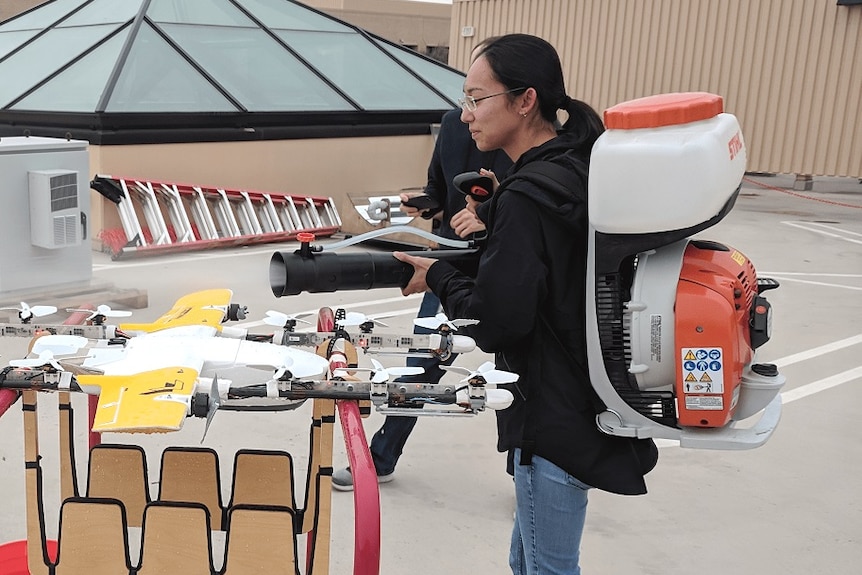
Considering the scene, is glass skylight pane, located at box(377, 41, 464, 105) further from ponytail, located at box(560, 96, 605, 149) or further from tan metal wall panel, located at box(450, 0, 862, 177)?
ponytail, located at box(560, 96, 605, 149)

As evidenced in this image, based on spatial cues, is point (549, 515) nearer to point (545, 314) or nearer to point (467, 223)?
point (545, 314)

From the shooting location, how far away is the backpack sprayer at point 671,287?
1.94 m

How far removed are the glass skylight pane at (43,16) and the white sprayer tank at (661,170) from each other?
416 inches

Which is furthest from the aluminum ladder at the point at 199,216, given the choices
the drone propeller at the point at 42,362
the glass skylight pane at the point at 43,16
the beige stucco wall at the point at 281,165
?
the drone propeller at the point at 42,362

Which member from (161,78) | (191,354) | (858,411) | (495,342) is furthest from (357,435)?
(161,78)

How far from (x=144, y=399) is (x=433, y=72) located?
10.3 m

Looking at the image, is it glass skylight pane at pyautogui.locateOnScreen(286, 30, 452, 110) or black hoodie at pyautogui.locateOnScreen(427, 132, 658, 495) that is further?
glass skylight pane at pyautogui.locateOnScreen(286, 30, 452, 110)

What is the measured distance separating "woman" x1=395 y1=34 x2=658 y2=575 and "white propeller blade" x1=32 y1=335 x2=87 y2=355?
0.89 m

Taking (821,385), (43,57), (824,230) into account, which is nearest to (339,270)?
(821,385)

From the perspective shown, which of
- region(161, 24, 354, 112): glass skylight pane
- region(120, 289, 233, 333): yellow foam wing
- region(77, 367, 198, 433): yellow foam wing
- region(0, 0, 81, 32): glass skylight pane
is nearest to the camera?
region(77, 367, 198, 433): yellow foam wing

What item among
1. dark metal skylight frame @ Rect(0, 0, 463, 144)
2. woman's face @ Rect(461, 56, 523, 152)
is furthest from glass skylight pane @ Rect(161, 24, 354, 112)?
woman's face @ Rect(461, 56, 523, 152)

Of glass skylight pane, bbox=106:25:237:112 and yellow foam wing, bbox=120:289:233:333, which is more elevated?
glass skylight pane, bbox=106:25:237:112

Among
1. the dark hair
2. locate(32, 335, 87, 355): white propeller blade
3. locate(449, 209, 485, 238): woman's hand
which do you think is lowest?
locate(32, 335, 87, 355): white propeller blade

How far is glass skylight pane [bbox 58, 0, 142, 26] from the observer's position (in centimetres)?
1020
